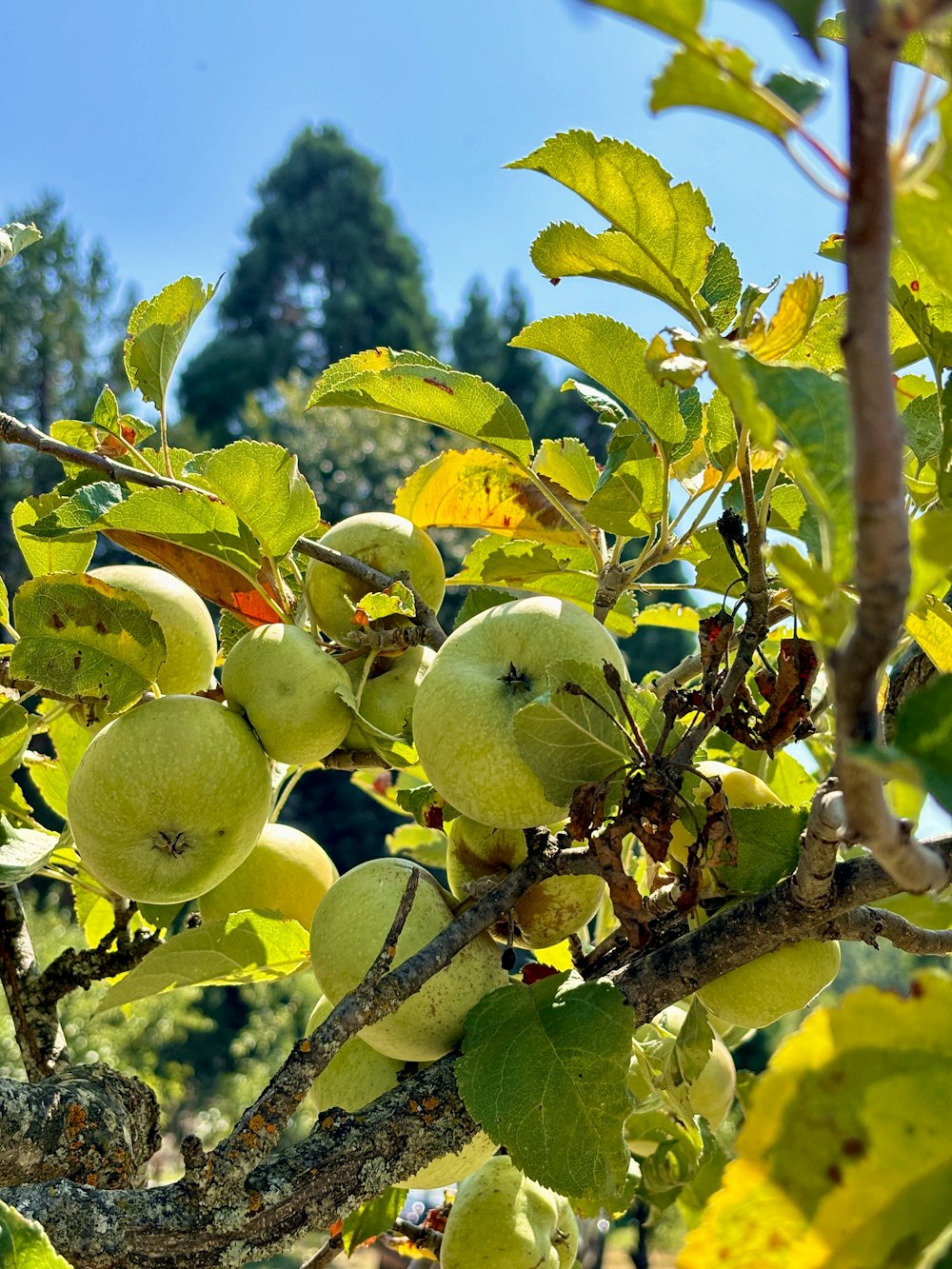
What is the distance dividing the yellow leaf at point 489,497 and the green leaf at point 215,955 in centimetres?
42

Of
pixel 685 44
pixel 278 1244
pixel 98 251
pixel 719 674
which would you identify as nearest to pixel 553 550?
pixel 719 674

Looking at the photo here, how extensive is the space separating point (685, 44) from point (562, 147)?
1.25 ft

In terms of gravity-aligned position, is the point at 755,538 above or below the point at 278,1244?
above

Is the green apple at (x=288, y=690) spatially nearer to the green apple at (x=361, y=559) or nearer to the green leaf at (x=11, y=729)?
the green apple at (x=361, y=559)

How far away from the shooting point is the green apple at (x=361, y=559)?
3.37 feet

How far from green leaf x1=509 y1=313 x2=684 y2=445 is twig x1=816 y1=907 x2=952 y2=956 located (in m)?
0.37

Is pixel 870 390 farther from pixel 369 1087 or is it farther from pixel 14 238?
pixel 14 238

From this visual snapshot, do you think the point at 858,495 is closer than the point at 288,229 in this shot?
Yes

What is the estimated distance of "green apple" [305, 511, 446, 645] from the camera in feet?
3.37

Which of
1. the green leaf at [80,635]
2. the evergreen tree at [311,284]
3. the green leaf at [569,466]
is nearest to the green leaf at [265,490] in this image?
the green leaf at [80,635]

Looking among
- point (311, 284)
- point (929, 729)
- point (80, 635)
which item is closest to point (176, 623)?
point (80, 635)

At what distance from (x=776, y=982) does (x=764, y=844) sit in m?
0.10

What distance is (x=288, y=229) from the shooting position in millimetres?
28688

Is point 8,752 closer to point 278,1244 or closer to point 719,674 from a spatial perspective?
point 278,1244
